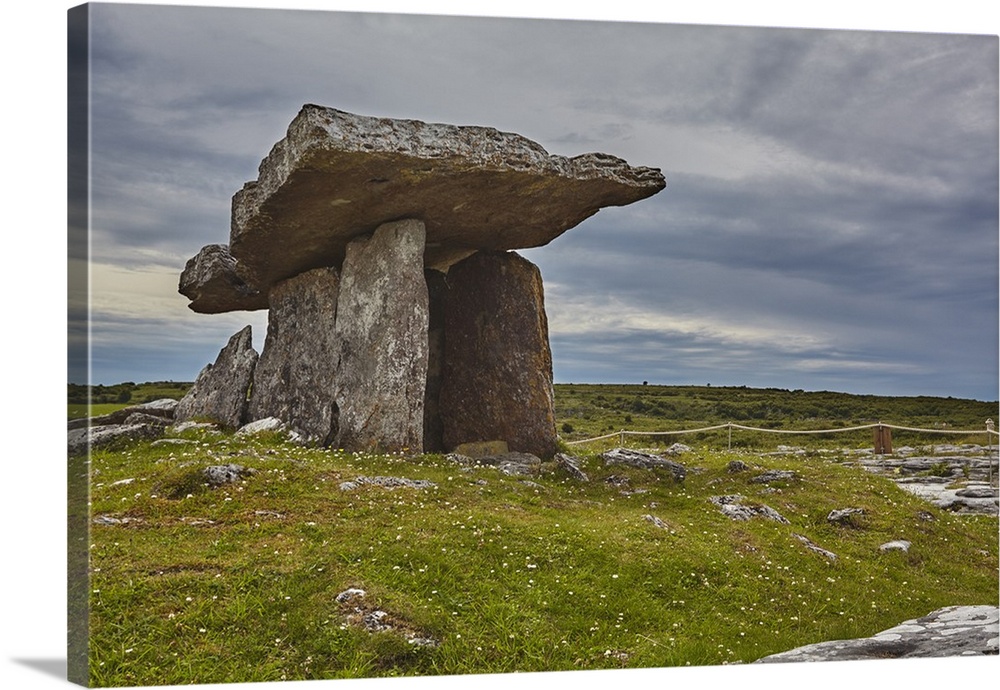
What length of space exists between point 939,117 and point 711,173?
307cm

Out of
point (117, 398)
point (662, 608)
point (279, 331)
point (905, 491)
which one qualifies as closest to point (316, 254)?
point (279, 331)

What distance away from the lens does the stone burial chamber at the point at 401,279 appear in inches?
544

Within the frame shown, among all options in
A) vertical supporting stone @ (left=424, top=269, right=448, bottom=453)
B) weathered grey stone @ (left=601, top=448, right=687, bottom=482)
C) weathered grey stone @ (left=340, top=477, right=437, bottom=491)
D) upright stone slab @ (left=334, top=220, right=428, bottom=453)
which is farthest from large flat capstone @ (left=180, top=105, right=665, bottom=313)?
weathered grey stone @ (left=340, top=477, right=437, bottom=491)

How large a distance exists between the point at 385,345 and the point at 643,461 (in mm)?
4546

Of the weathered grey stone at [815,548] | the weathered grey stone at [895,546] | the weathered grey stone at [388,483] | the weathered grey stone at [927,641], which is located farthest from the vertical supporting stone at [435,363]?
the weathered grey stone at [927,641]

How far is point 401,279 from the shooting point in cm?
1495

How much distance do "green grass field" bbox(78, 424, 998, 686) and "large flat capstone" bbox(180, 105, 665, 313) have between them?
147 inches

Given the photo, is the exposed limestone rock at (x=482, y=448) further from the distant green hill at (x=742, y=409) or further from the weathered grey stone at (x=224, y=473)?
the weathered grey stone at (x=224, y=473)

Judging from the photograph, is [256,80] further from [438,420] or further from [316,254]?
[438,420]

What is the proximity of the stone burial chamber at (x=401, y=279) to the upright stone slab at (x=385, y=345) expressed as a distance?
0.02 metres

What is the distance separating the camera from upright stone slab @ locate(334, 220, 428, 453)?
14539mm

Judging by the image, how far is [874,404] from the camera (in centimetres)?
1582

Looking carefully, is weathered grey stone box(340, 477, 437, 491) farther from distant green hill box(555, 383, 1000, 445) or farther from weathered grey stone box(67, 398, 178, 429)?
distant green hill box(555, 383, 1000, 445)

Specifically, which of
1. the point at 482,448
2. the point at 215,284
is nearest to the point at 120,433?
the point at 482,448
